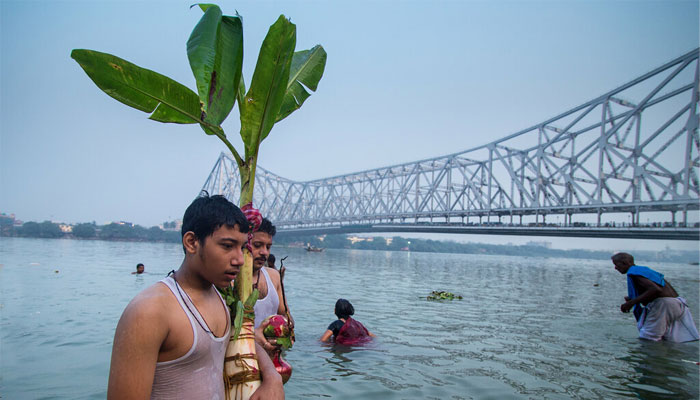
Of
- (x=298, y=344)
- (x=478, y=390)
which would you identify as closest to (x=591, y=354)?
(x=478, y=390)

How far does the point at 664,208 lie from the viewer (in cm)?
4300

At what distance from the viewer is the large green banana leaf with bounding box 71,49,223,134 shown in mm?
2201

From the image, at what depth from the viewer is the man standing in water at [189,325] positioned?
1.54 m

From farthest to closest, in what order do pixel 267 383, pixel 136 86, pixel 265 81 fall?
pixel 265 81 → pixel 136 86 → pixel 267 383

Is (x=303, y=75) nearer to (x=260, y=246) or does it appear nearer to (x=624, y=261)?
(x=260, y=246)

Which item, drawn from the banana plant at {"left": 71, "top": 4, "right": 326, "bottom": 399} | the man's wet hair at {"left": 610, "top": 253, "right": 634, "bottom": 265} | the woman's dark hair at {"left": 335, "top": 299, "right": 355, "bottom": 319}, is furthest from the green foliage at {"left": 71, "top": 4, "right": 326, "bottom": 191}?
the man's wet hair at {"left": 610, "top": 253, "right": 634, "bottom": 265}

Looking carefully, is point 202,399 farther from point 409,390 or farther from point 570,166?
point 570,166

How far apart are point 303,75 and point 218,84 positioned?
0.88 meters

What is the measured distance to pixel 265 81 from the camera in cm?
238

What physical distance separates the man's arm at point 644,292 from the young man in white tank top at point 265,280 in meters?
5.52

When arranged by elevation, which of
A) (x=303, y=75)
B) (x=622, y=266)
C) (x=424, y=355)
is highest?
(x=303, y=75)

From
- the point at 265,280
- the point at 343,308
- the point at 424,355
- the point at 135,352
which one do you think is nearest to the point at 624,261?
the point at 424,355

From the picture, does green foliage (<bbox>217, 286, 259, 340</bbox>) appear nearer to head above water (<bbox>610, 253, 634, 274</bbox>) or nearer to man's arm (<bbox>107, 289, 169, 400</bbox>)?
man's arm (<bbox>107, 289, 169, 400</bbox>)

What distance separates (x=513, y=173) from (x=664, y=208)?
23094 millimetres
